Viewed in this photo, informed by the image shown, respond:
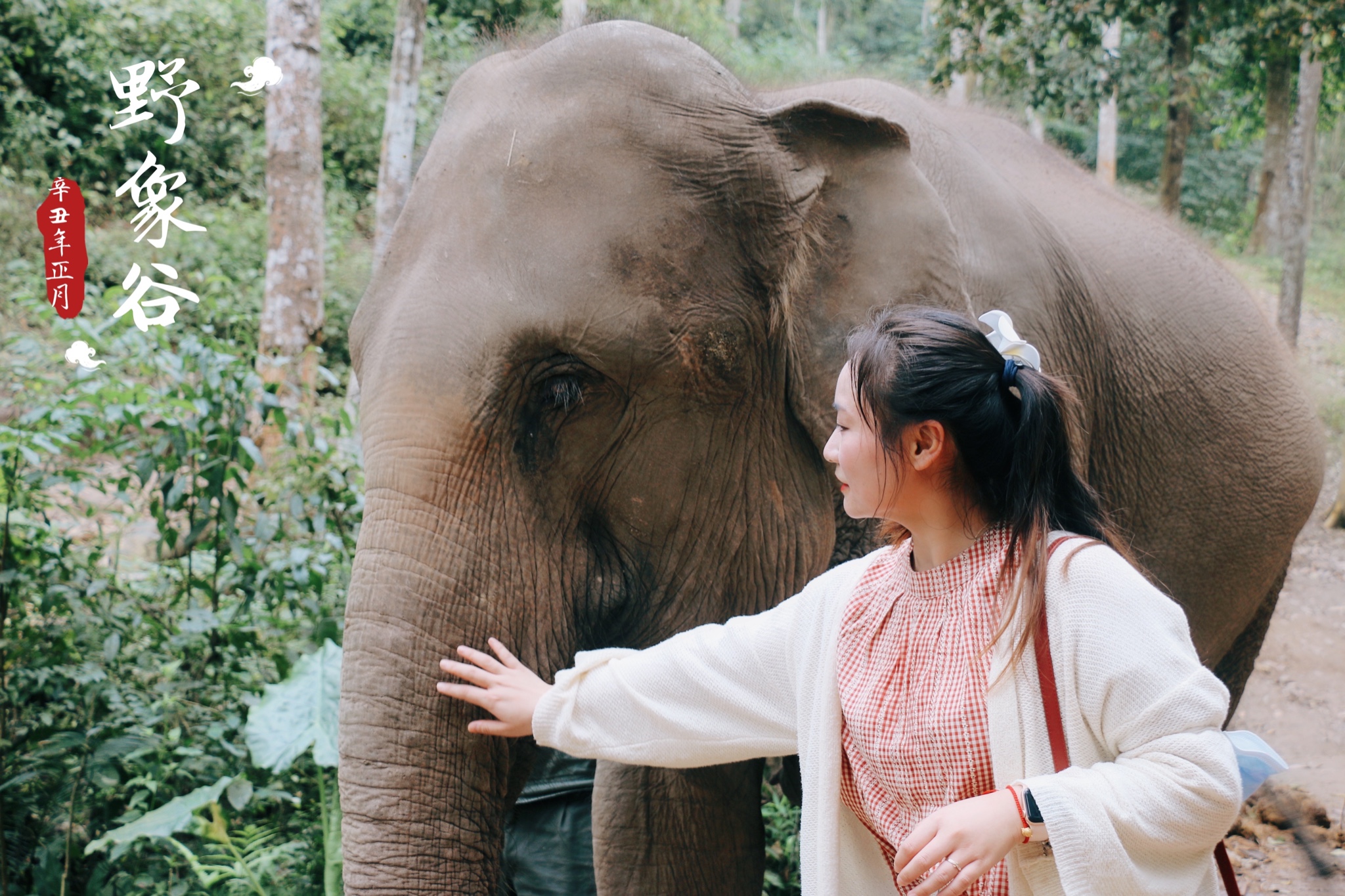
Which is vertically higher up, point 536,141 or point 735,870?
point 536,141

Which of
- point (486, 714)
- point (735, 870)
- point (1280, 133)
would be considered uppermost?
point (1280, 133)

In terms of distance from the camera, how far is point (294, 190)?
25.5 feet

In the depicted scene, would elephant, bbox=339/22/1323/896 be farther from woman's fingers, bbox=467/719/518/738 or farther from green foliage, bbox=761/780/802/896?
green foliage, bbox=761/780/802/896

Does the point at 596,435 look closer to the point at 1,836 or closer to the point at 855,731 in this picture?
the point at 855,731

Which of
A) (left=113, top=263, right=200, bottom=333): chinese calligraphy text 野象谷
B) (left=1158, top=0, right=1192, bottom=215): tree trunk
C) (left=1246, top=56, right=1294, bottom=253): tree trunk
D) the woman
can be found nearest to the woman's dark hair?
the woman

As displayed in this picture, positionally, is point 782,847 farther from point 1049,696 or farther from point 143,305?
point 143,305

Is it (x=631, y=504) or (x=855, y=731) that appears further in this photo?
(x=631, y=504)

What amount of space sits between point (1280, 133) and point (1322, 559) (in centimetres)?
701

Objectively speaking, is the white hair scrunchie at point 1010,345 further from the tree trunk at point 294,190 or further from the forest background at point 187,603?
the tree trunk at point 294,190

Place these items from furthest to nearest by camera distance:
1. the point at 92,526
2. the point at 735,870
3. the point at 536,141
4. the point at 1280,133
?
the point at 1280,133
the point at 92,526
the point at 735,870
the point at 536,141

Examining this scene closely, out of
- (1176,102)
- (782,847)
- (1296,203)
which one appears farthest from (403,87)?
(1296,203)

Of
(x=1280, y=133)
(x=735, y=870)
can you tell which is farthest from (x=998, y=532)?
(x=1280, y=133)

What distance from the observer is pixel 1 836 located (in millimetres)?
3447

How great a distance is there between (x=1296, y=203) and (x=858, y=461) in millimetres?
9685
